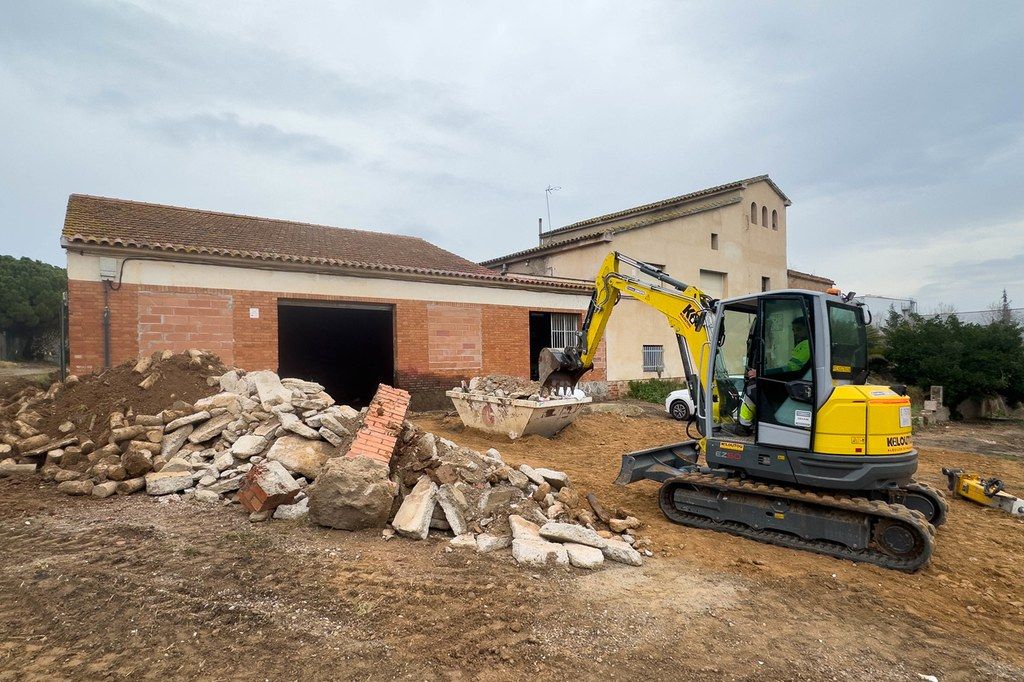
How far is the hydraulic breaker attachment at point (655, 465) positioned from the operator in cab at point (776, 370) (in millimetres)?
940

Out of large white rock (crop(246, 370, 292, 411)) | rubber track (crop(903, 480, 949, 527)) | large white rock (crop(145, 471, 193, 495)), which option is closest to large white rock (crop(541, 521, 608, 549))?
rubber track (crop(903, 480, 949, 527))

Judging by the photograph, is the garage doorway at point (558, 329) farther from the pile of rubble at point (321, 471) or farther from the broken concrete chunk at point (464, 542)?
the broken concrete chunk at point (464, 542)

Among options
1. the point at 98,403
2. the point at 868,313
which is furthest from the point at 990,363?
the point at 98,403

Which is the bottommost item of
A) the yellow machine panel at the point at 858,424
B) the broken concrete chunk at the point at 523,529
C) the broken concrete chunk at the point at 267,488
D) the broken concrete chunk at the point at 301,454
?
the broken concrete chunk at the point at 523,529

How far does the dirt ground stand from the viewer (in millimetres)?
3230

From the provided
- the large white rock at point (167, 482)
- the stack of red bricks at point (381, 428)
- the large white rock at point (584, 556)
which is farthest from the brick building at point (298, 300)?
the large white rock at point (584, 556)

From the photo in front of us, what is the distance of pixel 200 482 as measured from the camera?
6117mm

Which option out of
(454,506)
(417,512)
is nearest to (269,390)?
(417,512)

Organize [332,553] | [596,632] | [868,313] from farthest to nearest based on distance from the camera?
[868,313]
[332,553]
[596,632]

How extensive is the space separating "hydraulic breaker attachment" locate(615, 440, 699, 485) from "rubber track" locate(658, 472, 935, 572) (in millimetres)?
357

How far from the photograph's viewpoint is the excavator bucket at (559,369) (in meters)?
8.88

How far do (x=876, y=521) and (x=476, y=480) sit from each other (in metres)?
3.88

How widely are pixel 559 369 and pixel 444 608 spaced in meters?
5.36

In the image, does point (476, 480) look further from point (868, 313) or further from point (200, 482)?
point (868, 313)
